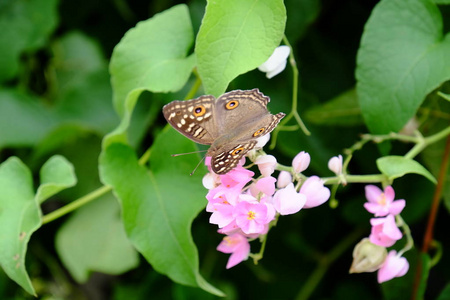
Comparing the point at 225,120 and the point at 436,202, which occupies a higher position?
the point at 225,120

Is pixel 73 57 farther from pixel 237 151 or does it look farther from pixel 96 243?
pixel 237 151

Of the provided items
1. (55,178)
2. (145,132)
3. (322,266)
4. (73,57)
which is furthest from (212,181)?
(73,57)

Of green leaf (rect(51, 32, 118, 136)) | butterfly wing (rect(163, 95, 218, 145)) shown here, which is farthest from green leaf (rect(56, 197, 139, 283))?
butterfly wing (rect(163, 95, 218, 145))

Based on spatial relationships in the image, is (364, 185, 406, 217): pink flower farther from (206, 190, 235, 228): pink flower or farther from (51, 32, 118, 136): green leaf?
(51, 32, 118, 136): green leaf

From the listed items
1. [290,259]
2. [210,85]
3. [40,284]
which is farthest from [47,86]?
[210,85]

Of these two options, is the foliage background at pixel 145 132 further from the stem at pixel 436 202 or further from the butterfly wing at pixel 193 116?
the butterfly wing at pixel 193 116

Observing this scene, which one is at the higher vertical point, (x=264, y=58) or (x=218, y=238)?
(x=264, y=58)

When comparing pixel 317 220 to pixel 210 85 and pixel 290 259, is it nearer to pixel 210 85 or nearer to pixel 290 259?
pixel 290 259
